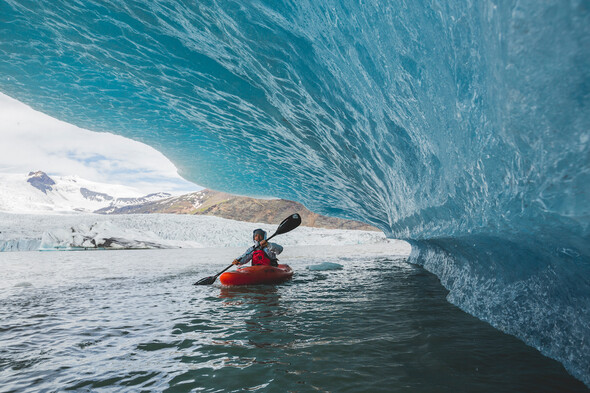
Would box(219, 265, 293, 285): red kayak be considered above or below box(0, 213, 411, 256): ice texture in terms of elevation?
below

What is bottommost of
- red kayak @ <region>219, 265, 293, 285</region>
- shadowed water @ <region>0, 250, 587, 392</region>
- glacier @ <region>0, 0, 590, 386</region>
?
shadowed water @ <region>0, 250, 587, 392</region>

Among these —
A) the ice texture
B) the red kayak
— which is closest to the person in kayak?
the red kayak

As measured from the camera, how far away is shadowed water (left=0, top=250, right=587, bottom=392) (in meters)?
2.57

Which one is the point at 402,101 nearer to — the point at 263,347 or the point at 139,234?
the point at 263,347

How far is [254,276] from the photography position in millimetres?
7730

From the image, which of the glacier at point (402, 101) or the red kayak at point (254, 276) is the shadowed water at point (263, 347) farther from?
the red kayak at point (254, 276)

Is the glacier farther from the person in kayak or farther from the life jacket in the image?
the life jacket

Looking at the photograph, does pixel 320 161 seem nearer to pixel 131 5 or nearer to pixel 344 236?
pixel 131 5

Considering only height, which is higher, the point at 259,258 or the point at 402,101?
the point at 402,101

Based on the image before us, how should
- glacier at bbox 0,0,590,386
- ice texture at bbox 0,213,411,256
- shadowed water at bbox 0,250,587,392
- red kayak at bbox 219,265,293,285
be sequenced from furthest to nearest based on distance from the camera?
ice texture at bbox 0,213,411,256, red kayak at bbox 219,265,293,285, shadowed water at bbox 0,250,587,392, glacier at bbox 0,0,590,386

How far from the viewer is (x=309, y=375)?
270 cm

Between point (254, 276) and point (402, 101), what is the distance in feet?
17.4

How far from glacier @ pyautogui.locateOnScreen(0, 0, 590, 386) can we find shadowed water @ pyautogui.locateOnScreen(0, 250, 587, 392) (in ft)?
1.85

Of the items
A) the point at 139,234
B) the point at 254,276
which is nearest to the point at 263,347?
the point at 254,276
